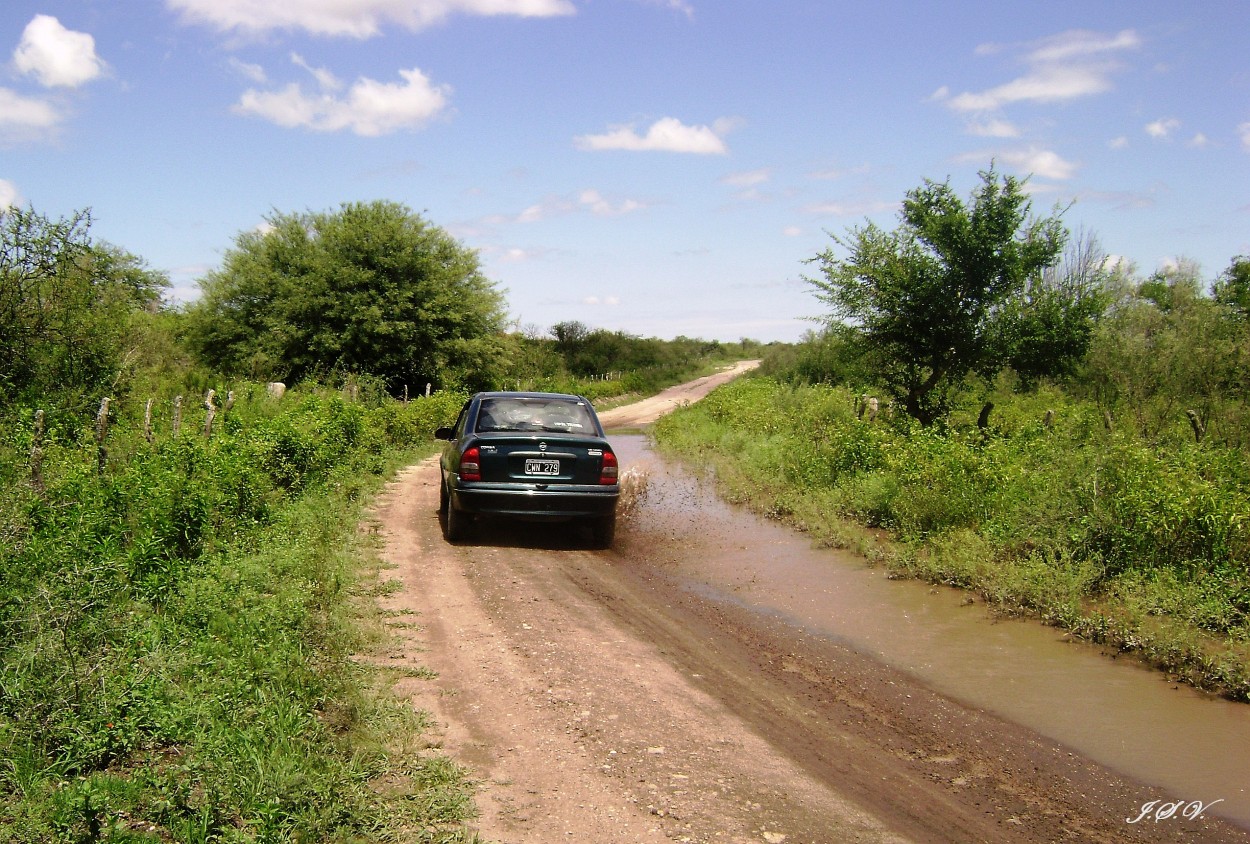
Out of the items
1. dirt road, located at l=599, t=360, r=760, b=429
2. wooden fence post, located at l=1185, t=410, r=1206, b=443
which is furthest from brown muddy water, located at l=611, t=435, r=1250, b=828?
dirt road, located at l=599, t=360, r=760, b=429

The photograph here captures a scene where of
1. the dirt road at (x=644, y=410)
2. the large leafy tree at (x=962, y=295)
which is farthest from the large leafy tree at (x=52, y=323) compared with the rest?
the dirt road at (x=644, y=410)

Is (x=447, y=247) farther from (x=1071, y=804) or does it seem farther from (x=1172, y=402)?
(x=1071, y=804)

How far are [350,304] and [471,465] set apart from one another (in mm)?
21349

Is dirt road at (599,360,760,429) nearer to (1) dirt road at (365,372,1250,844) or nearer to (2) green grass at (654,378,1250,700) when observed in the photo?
(2) green grass at (654,378,1250,700)

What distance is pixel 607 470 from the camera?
33.4ft

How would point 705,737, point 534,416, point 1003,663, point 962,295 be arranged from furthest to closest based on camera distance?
1. point 962,295
2. point 534,416
3. point 1003,663
4. point 705,737

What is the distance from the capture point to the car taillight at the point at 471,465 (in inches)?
389

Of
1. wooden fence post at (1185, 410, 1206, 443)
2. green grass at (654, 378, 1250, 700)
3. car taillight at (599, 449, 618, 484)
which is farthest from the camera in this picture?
wooden fence post at (1185, 410, 1206, 443)

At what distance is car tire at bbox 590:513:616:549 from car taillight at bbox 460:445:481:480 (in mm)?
1566

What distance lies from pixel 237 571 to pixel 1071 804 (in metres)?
5.56

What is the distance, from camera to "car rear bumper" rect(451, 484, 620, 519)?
9867 millimetres

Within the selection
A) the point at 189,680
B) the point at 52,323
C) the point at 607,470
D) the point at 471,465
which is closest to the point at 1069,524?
the point at 607,470

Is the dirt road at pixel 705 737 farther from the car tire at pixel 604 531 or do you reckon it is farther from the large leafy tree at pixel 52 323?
the large leafy tree at pixel 52 323

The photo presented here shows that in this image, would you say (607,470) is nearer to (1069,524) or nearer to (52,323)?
(1069,524)
